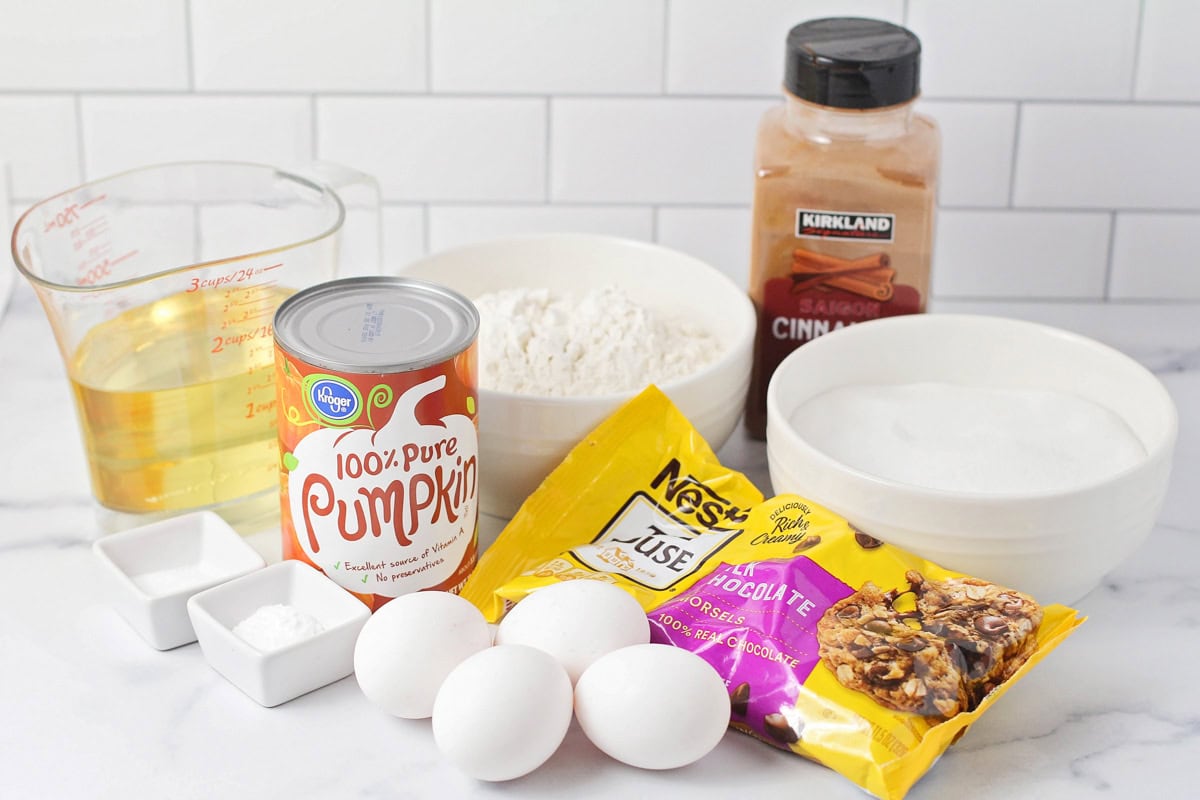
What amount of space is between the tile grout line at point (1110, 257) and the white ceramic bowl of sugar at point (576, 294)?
45cm

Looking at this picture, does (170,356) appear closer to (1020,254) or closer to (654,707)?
(654,707)

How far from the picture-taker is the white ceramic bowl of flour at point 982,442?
0.84m

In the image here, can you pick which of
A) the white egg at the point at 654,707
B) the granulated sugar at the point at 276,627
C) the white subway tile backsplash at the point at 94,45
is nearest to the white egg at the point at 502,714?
the white egg at the point at 654,707

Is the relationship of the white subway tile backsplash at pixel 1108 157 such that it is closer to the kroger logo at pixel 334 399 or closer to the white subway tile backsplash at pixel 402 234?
the white subway tile backsplash at pixel 402 234

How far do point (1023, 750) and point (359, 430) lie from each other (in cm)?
43

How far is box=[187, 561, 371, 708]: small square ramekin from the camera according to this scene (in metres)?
0.80

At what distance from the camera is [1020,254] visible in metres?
1.31

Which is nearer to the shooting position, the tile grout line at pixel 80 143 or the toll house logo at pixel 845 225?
the toll house logo at pixel 845 225

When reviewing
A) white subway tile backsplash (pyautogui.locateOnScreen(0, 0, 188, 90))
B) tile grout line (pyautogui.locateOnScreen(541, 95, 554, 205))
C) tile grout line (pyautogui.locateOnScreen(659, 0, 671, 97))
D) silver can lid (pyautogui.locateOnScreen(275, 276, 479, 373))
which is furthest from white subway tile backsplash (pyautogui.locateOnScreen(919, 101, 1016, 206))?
white subway tile backsplash (pyautogui.locateOnScreen(0, 0, 188, 90))

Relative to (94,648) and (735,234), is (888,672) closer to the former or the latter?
(94,648)

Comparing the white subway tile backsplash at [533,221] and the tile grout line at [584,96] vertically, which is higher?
the tile grout line at [584,96]

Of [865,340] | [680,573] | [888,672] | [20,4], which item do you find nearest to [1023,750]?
[888,672]

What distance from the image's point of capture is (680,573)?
34.7 inches

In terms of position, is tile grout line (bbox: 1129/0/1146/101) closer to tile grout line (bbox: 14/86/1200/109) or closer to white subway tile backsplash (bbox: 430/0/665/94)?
tile grout line (bbox: 14/86/1200/109)
